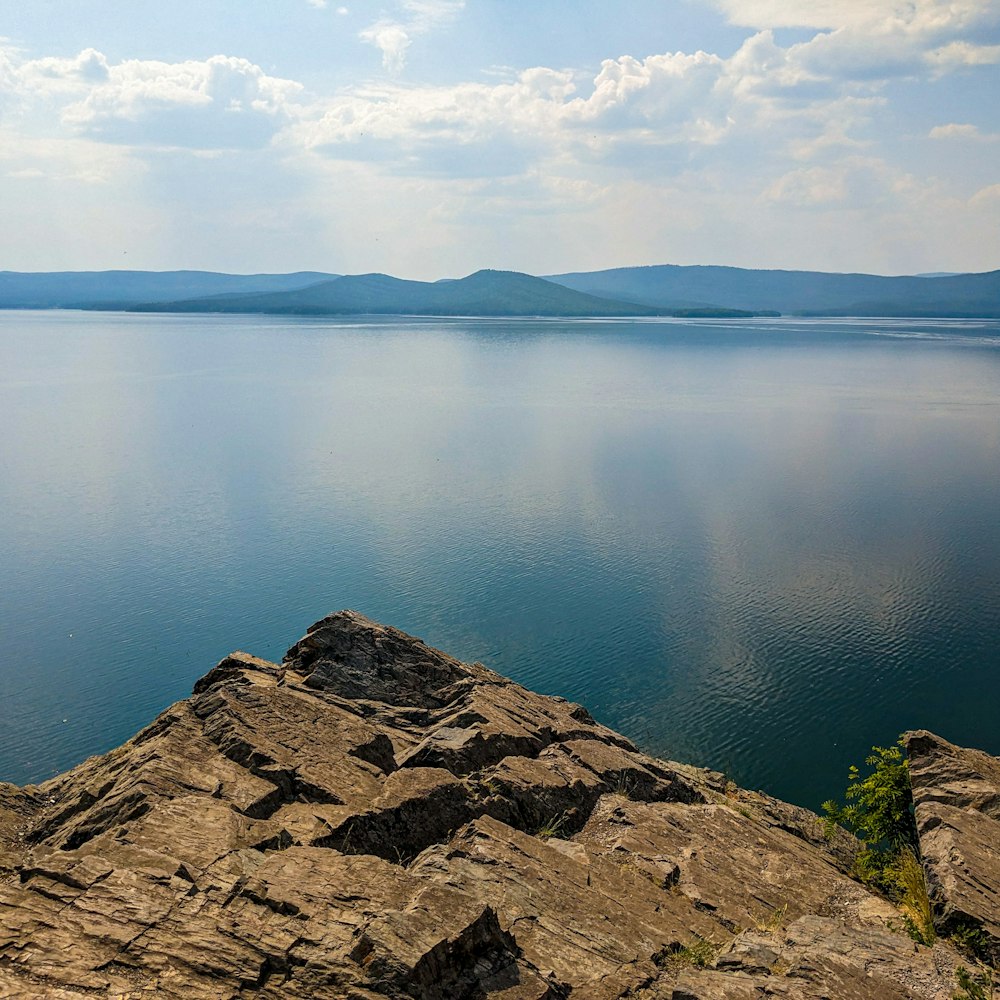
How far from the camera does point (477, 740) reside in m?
20.4

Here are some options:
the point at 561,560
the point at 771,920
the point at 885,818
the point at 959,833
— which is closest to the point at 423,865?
the point at 771,920

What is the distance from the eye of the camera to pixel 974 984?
12.9 metres

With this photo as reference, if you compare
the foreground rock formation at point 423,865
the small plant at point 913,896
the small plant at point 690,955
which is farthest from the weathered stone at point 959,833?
the small plant at point 690,955

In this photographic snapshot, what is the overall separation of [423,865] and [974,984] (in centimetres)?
886

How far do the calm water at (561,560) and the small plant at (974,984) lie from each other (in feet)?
64.6

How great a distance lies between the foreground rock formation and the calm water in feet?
49.2

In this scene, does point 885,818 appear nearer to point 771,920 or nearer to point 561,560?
point 771,920

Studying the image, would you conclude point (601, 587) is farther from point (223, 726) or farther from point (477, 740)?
point (223, 726)

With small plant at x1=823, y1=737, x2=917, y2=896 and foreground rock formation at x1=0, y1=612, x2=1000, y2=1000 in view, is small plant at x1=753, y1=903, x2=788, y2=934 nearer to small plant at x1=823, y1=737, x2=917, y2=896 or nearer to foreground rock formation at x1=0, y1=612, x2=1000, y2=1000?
foreground rock formation at x1=0, y1=612, x2=1000, y2=1000

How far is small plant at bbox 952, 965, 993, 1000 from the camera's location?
12.5 meters

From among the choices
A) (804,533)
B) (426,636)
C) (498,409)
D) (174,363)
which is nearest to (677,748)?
(426,636)

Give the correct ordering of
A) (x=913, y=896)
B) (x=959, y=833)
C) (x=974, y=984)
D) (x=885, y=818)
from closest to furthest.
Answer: (x=974, y=984), (x=959, y=833), (x=913, y=896), (x=885, y=818)

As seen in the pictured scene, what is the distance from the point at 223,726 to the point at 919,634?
38.4 m

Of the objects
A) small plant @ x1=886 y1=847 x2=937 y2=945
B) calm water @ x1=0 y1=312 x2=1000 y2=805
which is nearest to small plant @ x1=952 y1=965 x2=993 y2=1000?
small plant @ x1=886 y1=847 x2=937 y2=945
